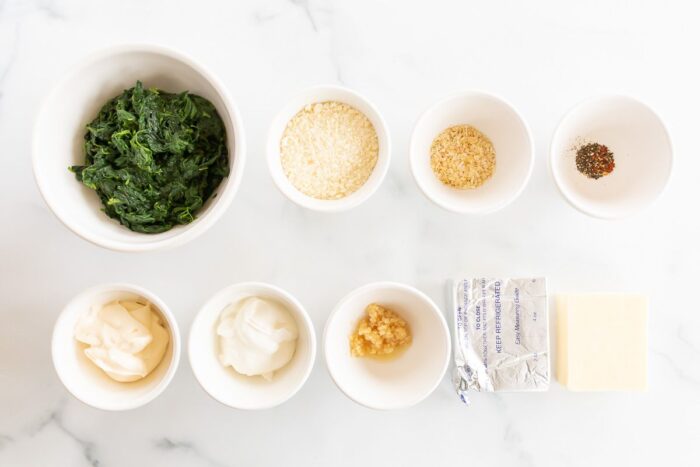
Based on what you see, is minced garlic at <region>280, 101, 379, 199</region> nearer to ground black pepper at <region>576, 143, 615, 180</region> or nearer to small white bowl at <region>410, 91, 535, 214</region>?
small white bowl at <region>410, 91, 535, 214</region>

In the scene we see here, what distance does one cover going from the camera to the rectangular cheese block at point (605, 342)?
1.41 meters

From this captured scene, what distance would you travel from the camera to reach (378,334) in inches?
55.4

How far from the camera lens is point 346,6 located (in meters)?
1.49

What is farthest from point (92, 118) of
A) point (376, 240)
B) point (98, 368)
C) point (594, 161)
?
point (594, 161)

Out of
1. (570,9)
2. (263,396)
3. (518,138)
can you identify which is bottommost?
(263,396)

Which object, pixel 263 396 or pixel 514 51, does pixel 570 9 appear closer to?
pixel 514 51

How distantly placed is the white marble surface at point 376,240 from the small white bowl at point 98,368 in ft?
0.45

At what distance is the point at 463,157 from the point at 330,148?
0.30m

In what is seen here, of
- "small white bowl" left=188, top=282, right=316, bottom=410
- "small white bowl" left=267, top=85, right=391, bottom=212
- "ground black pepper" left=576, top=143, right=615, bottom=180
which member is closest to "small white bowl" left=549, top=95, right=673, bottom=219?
"ground black pepper" left=576, top=143, right=615, bottom=180

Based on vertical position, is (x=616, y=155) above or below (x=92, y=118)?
below

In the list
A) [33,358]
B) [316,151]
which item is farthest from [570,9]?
[33,358]

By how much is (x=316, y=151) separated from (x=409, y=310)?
403 mm

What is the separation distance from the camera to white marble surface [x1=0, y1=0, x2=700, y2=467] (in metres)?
1.46

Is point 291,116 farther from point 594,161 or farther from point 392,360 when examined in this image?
point 594,161
